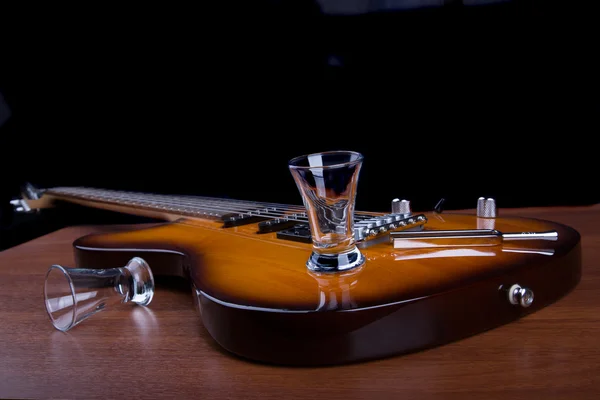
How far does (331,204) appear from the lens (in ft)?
1.86

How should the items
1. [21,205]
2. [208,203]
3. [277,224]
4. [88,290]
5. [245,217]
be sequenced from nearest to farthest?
[88,290]
[277,224]
[245,217]
[208,203]
[21,205]

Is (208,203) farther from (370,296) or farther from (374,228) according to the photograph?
(370,296)

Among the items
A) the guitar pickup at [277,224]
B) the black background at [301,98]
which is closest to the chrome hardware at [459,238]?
the guitar pickup at [277,224]

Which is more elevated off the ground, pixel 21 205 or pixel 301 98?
pixel 301 98

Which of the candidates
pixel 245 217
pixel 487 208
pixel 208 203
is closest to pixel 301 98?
pixel 208 203

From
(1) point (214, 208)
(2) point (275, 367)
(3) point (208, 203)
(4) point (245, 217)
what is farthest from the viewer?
(3) point (208, 203)

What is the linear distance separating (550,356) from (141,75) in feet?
4.70

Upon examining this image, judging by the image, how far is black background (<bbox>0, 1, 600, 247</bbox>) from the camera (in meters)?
1.28

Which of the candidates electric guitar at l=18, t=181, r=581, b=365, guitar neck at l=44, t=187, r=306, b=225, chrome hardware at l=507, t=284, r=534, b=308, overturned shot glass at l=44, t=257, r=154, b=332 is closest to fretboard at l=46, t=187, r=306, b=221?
guitar neck at l=44, t=187, r=306, b=225

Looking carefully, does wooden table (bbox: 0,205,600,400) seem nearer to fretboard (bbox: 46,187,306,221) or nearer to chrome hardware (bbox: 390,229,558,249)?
chrome hardware (bbox: 390,229,558,249)

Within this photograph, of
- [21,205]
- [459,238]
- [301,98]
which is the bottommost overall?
[21,205]

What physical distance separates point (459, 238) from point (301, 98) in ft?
2.80

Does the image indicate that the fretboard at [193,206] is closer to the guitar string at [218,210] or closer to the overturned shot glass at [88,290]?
the guitar string at [218,210]

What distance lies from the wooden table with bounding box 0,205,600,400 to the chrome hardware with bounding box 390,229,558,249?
92 mm
